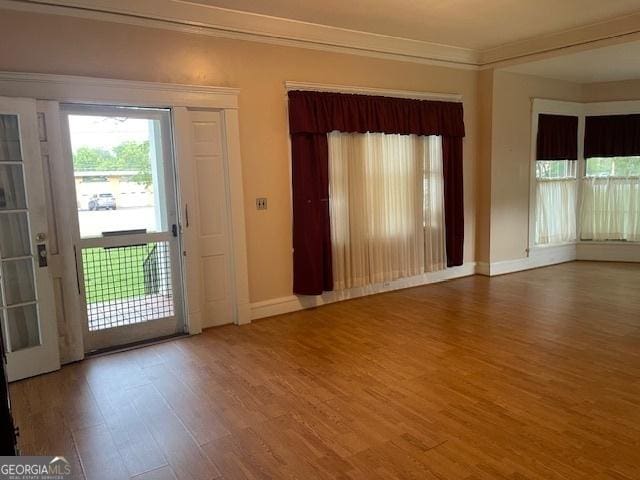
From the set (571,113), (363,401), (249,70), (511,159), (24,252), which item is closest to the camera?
(363,401)

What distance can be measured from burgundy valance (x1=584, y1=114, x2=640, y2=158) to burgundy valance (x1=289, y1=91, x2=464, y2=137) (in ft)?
8.44

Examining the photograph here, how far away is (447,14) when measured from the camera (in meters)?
4.39

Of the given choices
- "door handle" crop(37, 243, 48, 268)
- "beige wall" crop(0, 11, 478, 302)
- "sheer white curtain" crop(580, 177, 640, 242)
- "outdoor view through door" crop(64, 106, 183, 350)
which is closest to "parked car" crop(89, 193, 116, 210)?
"outdoor view through door" crop(64, 106, 183, 350)

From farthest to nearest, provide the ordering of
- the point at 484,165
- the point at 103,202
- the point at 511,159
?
1. the point at 511,159
2. the point at 484,165
3. the point at 103,202

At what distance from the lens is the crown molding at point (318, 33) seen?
3.60 metres

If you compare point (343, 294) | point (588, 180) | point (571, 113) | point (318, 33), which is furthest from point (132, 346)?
point (588, 180)

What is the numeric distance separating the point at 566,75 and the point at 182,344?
6.15 m

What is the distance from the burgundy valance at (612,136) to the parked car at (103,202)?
22.3 feet

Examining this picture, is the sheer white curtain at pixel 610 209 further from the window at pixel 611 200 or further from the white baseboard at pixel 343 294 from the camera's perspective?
the white baseboard at pixel 343 294

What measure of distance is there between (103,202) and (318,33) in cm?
269

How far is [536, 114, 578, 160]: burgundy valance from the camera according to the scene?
650 centimetres

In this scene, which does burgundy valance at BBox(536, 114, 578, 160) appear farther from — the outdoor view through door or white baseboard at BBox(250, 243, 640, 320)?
the outdoor view through door

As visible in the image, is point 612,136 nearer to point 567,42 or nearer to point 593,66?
point 593,66

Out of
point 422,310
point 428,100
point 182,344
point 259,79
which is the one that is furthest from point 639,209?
point 182,344
